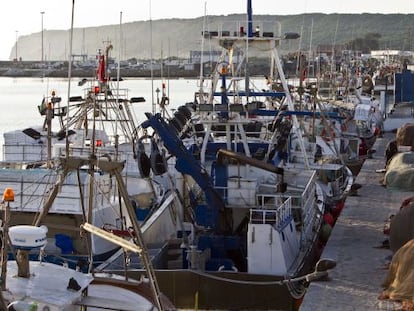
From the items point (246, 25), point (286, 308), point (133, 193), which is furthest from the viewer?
point (246, 25)

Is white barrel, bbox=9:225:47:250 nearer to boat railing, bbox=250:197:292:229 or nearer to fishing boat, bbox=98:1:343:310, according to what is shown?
fishing boat, bbox=98:1:343:310

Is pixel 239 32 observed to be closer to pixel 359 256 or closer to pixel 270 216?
pixel 270 216

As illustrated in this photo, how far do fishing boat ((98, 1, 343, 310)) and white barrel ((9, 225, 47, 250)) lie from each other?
179 inches

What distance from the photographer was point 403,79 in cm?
4675

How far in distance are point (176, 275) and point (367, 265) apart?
2871 mm

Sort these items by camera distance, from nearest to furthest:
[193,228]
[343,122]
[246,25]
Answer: [193,228]
[246,25]
[343,122]

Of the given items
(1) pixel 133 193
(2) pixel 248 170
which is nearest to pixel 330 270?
(2) pixel 248 170

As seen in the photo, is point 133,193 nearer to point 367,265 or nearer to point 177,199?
point 177,199

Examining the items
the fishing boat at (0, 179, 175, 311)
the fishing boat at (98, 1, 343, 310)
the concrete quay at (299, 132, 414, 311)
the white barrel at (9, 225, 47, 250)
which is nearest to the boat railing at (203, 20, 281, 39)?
the fishing boat at (98, 1, 343, 310)

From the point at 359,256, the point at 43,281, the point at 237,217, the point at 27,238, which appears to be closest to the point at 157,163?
the point at 237,217

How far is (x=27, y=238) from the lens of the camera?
7840mm

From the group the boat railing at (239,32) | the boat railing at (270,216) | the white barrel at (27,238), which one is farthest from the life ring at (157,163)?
the white barrel at (27,238)

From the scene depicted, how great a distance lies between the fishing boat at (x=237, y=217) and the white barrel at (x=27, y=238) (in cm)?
454

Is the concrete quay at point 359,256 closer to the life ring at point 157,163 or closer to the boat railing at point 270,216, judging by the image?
the boat railing at point 270,216
